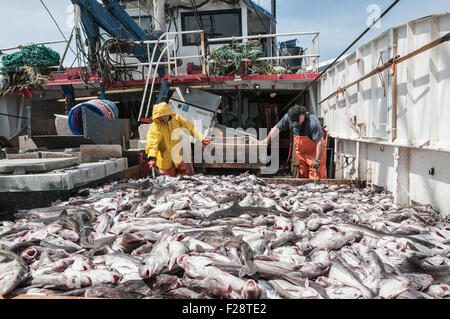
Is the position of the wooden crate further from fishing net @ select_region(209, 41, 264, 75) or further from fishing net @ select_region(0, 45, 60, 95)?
fishing net @ select_region(0, 45, 60, 95)

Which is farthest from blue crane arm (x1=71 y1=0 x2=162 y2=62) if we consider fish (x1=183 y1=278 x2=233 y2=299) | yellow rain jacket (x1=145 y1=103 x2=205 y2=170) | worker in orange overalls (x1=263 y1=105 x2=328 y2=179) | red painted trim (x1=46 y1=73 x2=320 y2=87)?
fish (x1=183 y1=278 x2=233 y2=299)

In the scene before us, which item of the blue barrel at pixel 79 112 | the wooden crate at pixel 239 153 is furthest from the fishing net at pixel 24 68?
the wooden crate at pixel 239 153

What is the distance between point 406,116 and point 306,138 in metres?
2.79

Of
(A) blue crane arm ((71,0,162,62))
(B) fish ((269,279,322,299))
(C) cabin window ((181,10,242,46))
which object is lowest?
(B) fish ((269,279,322,299))

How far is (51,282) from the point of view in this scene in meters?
2.27

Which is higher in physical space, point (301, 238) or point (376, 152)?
point (376, 152)

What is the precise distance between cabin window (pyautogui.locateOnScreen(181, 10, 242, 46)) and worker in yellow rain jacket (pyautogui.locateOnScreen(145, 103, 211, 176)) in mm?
7242

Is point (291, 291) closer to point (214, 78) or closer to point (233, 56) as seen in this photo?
point (214, 78)

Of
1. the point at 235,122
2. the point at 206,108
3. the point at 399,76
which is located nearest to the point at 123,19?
the point at 206,108

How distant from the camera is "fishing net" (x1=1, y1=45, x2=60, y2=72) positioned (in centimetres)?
1109

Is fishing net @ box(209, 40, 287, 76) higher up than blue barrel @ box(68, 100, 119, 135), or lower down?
higher up

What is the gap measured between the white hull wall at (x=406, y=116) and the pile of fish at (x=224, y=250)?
1.64 ft
